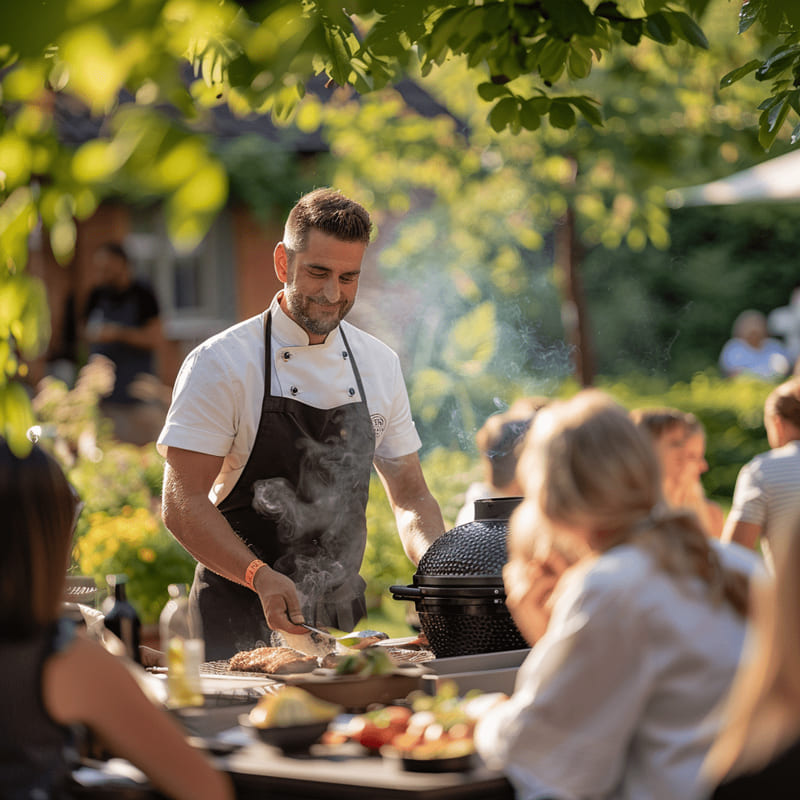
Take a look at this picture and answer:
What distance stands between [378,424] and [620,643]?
2200 millimetres

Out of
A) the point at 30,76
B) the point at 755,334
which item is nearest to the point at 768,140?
the point at 30,76

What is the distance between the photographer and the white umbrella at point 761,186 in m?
11.1

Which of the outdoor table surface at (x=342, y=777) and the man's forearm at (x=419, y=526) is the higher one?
the man's forearm at (x=419, y=526)

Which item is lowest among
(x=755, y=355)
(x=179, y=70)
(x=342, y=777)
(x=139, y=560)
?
(x=139, y=560)

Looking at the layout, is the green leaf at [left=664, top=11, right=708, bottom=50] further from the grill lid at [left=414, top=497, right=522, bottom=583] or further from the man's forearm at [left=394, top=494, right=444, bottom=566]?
the man's forearm at [left=394, top=494, right=444, bottom=566]

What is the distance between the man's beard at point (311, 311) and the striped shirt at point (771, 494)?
6.10ft

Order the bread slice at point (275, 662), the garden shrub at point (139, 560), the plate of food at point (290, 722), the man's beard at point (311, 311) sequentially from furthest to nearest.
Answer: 1. the garden shrub at point (139, 560)
2. the man's beard at point (311, 311)
3. the bread slice at point (275, 662)
4. the plate of food at point (290, 722)

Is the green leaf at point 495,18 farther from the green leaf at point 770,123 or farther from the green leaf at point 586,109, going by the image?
the green leaf at point 770,123

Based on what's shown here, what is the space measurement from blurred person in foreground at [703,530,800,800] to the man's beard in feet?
7.39

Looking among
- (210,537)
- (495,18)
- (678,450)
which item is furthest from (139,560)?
(495,18)

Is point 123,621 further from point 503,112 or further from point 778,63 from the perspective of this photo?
point 778,63

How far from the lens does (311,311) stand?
398 centimetres

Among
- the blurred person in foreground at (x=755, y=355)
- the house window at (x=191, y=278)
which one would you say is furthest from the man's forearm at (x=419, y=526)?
the house window at (x=191, y=278)

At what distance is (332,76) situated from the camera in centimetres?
364
